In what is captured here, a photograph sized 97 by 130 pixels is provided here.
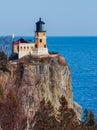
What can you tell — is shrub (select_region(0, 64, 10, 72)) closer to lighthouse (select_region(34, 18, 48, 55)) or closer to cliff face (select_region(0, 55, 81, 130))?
cliff face (select_region(0, 55, 81, 130))

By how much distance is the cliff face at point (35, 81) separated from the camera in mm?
68000

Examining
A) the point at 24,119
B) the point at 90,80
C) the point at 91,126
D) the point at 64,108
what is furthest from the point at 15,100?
the point at 90,80

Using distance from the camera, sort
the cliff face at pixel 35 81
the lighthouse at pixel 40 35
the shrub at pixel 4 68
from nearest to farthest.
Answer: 1. the cliff face at pixel 35 81
2. the shrub at pixel 4 68
3. the lighthouse at pixel 40 35

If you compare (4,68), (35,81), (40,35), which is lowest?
(35,81)

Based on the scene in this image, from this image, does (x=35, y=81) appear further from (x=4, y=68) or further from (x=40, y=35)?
(x=40, y=35)

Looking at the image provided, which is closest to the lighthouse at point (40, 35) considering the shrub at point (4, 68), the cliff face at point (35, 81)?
the cliff face at point (35, 81)

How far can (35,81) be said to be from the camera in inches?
2753

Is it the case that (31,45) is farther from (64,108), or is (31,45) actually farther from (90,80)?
(90,80)

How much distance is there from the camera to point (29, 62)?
236 feet

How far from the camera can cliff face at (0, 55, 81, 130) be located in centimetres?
6800

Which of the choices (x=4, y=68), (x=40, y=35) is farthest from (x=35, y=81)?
(x=40, y=35)

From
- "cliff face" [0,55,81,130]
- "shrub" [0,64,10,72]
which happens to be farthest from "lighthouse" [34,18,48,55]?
"shrub" [0,64,10,72]

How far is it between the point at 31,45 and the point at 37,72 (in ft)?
26.2

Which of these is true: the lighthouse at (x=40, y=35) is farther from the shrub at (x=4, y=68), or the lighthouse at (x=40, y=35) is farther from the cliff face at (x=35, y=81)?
the shrub at (x=4, y=68)
